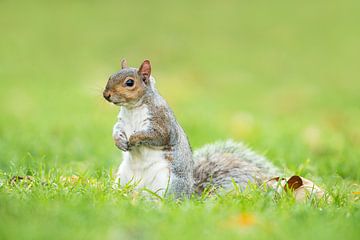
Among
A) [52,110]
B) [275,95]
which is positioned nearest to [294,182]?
[52,110]

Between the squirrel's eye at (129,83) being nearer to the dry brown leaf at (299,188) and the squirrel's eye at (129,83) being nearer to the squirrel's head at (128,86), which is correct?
the squirrel's head at (128,86)

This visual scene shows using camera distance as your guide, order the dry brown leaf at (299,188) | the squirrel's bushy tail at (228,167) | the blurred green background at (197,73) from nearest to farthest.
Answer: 1. the dry brown leaf at (299,188)
2. the squirrel's bushy tail at (228,167)
3. the blurred green background at (197,73)

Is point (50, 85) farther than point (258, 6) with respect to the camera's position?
No

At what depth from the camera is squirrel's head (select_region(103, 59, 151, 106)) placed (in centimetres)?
407

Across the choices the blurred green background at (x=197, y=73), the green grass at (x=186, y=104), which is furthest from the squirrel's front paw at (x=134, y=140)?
the blurred green background at (x=197, y=73)

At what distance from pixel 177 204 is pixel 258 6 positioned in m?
15.6

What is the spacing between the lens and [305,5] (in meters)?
18.5

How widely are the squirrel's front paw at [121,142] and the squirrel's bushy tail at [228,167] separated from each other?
1.75 feet

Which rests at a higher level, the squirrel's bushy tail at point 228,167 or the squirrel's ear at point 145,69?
the squirrel's ear at point 145,69

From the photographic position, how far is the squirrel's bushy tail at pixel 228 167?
440 centimetres

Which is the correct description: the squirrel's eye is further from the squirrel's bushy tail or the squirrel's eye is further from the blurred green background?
the blurred green background

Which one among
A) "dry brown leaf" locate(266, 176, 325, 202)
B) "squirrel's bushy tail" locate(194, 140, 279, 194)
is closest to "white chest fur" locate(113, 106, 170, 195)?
"squirrel's bushy tail" locate(194, 140, 279, 194)

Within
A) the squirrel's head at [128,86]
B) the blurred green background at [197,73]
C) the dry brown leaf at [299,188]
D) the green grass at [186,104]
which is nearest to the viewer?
the green grass at [186,104]

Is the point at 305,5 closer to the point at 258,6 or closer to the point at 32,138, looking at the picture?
the point at 258,6
